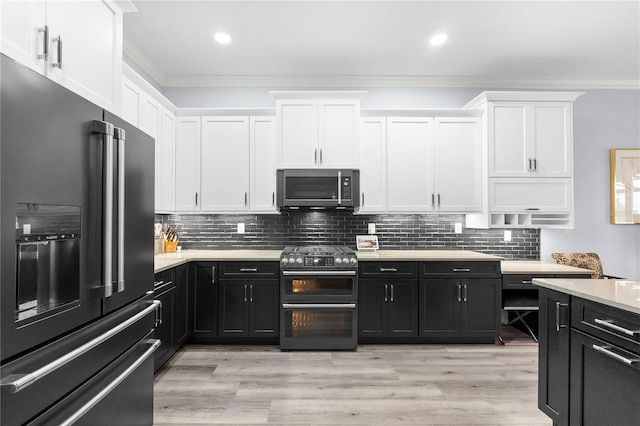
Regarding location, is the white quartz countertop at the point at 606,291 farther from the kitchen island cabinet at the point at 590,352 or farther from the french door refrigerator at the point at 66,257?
the french door refrigerator at the point at 66,257

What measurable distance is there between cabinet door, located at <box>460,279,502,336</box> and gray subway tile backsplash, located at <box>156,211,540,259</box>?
2.44 feet

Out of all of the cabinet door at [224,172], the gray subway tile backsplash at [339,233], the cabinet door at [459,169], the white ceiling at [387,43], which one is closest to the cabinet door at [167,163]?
the cabinet door at [224,172]

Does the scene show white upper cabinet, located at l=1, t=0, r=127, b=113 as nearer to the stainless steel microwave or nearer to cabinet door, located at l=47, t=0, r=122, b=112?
cabinet door, located at l=47, t=0, r=122, b=112

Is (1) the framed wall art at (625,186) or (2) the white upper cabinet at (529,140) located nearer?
(2) the white upper cabinet at (529,140)

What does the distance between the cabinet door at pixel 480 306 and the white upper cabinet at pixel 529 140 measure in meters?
1.20

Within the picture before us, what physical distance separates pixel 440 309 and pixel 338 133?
2.12 meters

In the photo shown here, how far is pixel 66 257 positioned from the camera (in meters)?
1.25

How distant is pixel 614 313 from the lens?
5.07ft

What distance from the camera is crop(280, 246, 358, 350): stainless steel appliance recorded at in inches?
135

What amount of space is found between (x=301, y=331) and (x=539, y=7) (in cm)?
348

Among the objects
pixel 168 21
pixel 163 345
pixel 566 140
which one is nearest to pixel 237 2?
pixel 168 21

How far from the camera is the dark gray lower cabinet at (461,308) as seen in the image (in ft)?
11.8

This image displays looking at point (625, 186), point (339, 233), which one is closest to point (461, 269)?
point (339, 233)

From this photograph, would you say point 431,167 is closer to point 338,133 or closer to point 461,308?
point 338,133
